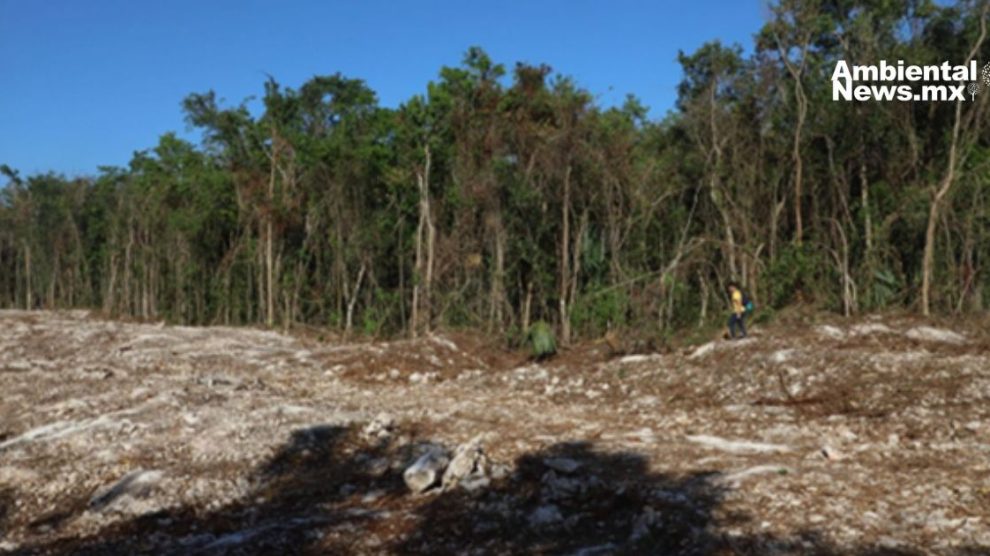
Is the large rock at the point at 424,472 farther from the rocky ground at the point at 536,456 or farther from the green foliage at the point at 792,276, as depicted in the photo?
the green foliage at the point at 792,276

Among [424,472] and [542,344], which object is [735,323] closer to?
[542,344]

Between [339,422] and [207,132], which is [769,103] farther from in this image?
[207,132]

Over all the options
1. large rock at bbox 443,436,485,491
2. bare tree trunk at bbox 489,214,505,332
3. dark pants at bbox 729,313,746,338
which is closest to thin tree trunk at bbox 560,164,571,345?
bare tree trunk at bbox 489,214,505,332

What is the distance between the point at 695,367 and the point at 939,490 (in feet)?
18.2

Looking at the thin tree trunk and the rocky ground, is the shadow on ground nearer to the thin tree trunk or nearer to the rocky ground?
the rocky ground

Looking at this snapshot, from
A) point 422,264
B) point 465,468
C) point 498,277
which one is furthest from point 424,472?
point 422,264

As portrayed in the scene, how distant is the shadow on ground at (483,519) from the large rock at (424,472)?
0.31 feet

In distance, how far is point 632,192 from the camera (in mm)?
19203

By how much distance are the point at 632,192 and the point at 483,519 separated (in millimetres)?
14654

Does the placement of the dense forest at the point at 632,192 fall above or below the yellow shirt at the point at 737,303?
above

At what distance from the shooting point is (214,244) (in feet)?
98.6

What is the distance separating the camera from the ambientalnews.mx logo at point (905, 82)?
16.5 m

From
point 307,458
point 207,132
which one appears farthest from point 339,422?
point 207,132

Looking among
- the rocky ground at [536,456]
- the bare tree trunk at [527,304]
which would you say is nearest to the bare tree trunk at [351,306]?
the bare tree trunk at [527,304]
